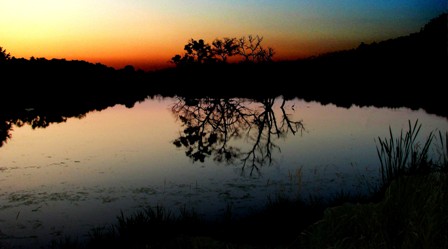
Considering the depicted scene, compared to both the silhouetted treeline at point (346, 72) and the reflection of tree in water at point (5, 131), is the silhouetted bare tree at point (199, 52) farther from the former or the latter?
the reflection of tree in water at point (5, 131)

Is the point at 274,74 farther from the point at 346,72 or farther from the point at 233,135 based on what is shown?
the point at 233,135

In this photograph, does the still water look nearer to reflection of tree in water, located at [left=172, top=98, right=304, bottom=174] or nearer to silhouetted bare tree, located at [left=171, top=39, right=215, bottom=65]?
reflection of tree in water, located at [left=172, top=98, right=304, bottom=174]

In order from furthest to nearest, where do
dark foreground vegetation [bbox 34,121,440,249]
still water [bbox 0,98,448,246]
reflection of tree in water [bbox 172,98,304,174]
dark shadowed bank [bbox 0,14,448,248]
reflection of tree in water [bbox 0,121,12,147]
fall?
reflection of tree in water [bbox 0,121,12,147]
reflection of tree in water [bbox 172,98,304,174]
still water [bbox 0,98,448,246]
dark shadowed bank [bbox 0,14,448,248]
dark foreground vegetation [bbox 34,121,440,249]

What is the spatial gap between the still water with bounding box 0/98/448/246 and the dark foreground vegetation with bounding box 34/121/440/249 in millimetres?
1032

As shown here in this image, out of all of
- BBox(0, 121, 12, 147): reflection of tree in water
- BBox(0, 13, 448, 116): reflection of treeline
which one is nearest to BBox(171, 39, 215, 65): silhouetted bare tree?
BBox(0, 13, 448, 116): reflection of treeline

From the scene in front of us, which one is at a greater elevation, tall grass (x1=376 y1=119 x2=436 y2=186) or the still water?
tall grass (x1=376 y1=119 x2=436 y2=186)

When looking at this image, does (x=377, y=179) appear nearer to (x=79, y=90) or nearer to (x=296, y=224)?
(x=296, y=224)

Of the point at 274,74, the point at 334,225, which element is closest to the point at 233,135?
the point at 334,225

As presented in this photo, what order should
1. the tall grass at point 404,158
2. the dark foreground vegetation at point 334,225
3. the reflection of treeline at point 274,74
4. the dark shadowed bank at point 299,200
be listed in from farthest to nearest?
the reflection of treeline at point 274,74 < the tall grass at point 404,158 < the dark shadowed bank at point 299,200 < the dark foreground vegetation at point 334,225

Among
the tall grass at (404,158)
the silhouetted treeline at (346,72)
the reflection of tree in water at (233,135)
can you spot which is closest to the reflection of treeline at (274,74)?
the silhouetted treeline at (346,72)

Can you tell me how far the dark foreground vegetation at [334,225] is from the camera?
5.37 meters

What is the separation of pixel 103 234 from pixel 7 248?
1940 mm

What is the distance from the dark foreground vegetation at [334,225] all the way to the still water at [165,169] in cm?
103

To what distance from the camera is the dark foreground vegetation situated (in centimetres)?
537
